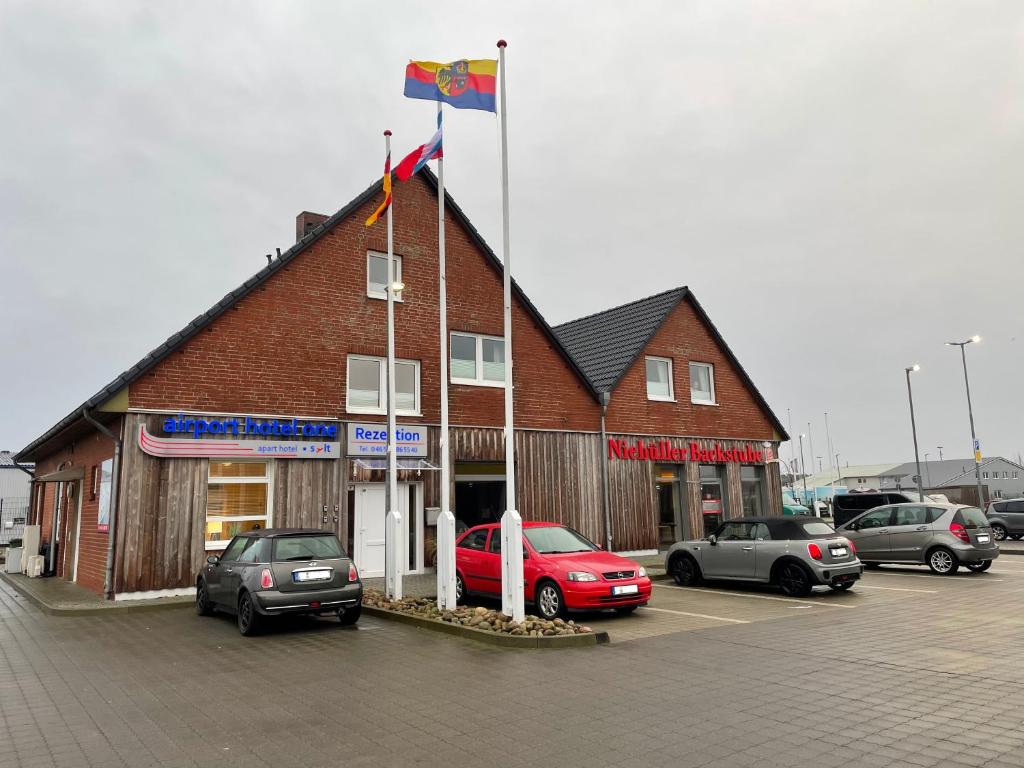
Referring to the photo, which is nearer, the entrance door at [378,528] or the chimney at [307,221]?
the entrance door at [378,528]

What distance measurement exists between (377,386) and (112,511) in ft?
19.6

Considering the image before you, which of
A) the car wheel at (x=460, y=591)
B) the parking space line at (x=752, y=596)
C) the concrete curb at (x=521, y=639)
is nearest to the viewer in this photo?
the concrete curb at (x=521, y=639)

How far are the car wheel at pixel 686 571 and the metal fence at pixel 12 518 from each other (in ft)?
104

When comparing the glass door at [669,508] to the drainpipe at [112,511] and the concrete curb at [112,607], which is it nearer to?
the concrete curb at [112,607]

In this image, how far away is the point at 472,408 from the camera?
719 inches

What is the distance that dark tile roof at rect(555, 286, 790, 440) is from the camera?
73.3ft

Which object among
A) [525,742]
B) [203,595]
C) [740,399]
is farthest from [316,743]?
[740,399]

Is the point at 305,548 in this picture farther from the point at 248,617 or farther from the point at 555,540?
the point at 555,540

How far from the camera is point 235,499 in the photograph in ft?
49.1

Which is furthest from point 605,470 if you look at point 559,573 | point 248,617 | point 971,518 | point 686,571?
point 248,617

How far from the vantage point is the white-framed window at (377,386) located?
54.9 feet

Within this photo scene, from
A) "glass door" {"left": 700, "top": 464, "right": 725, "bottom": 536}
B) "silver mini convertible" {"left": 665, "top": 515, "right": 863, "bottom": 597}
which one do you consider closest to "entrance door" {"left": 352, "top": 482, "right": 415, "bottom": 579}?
"silver mini convertible" {"left": 665, "top": 515, "right": 863, "bottom": 597}

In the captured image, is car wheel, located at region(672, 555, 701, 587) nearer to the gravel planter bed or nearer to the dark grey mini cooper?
the gravel planter bed

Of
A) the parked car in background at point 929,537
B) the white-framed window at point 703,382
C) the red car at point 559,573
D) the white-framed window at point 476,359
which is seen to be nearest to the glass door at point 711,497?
the white-framed window at point 703,382
